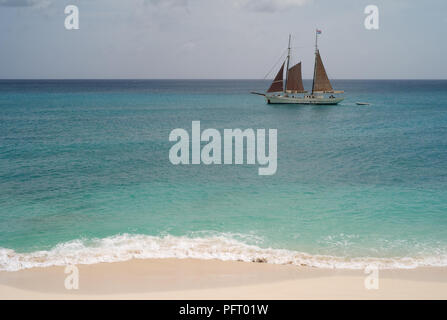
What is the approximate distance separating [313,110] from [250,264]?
57.8m

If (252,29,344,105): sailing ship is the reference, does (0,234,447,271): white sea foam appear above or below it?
below

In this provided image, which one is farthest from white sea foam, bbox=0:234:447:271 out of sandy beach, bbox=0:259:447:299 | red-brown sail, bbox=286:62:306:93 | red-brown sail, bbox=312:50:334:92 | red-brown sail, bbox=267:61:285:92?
red-brown sail, bbox=312:50:334:92

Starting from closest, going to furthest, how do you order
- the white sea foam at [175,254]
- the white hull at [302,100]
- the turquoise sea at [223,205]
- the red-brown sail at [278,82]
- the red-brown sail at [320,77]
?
the white sea foam at [175,254]
the turquoise sea at [223,205]
the red-brown sail at [278,82]
the red-brown sail at [320,77]
the white hull at [302,100]

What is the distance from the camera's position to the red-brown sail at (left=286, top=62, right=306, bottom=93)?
71.6m

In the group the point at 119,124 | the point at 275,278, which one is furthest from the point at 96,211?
the point at 119,124

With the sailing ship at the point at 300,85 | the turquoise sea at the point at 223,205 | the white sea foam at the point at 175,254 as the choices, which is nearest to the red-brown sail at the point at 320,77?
the sailing ship at the point at 300,85

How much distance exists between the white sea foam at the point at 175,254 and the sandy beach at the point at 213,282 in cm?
38

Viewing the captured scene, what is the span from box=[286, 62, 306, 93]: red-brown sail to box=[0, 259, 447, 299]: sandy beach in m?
63.4

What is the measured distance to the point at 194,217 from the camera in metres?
16.5

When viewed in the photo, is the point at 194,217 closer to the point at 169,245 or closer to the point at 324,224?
the point at 169,245

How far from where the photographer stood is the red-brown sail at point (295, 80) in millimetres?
71625

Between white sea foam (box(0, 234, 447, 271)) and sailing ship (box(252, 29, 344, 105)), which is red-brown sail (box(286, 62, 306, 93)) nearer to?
sailing ship (box(252, 29, 344, 105))

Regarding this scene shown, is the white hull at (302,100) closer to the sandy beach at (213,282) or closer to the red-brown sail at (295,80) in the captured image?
the red-brown sail at (295,80)
